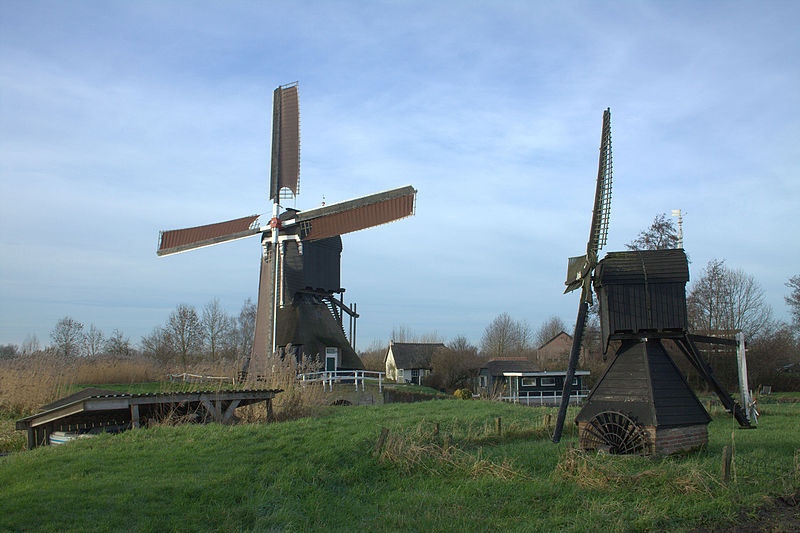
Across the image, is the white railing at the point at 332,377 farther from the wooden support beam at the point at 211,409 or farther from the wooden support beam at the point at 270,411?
the wooden support beam at the point at 211,409

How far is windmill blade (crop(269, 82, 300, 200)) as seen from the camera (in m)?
24.5

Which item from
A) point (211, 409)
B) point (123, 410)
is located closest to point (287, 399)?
point (211, 409)

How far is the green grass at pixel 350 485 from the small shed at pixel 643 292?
252 cm

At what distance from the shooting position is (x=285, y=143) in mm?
24750

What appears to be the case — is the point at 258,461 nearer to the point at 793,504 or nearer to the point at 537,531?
the point at 537,531

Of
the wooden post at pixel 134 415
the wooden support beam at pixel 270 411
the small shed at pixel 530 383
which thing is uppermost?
the wooden post at pixel 134 415

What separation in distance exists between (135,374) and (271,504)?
808 inches

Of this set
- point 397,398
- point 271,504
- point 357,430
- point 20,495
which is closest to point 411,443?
point 357,430

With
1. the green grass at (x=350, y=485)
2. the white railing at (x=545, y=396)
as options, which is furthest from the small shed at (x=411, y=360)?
the green grass at (x=350, y=485)

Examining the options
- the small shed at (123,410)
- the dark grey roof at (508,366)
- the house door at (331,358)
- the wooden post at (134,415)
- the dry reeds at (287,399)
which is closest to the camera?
the small shed at (123,410)

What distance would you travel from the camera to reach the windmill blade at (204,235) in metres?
24.2

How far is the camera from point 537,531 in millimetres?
6836

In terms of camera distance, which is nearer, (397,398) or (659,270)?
(659,270)

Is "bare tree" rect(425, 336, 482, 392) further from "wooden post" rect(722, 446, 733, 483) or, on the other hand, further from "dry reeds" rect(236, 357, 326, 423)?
"wooden post" rect(722, 446, 733, 483)
